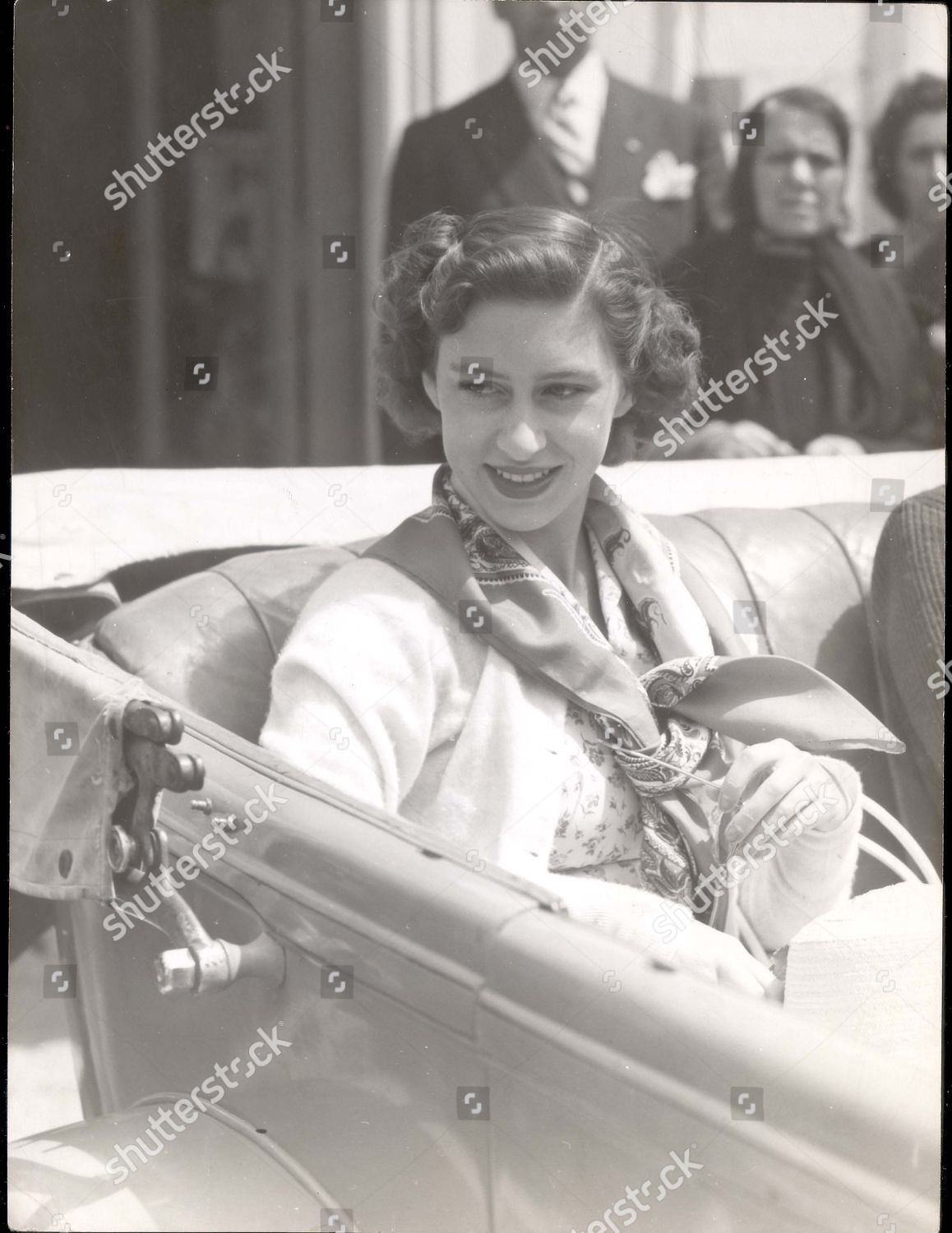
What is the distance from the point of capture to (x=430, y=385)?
6.79 ft

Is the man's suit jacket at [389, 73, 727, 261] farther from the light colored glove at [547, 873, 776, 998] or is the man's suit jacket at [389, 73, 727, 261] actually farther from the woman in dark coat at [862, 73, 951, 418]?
the light colored glove at [547, 873, 776, 998]

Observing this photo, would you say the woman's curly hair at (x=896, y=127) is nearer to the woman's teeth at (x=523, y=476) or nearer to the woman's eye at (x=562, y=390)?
the woman's eye at (x=562, y=390)

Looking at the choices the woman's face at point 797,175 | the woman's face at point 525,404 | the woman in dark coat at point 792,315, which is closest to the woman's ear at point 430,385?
the woman's face at point 525,404

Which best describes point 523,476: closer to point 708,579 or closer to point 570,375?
point 570,375

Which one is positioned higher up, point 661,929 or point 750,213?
point 750,213

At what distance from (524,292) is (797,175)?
→ 470mm

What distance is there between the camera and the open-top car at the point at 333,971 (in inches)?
73.2

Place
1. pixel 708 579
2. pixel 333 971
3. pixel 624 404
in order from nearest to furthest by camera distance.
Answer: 1. pixel 333 971
2. pixel 624 404
3. pixel 708 579

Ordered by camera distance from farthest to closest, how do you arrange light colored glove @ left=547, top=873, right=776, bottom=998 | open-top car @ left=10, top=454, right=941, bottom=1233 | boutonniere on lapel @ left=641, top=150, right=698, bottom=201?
boutonniere on lapel @ left=641, top=150, right=698, bottom=201 → light colored glove @ left=547, top=873, right=776, bottom=998 → open-top car @ left=10, top=454, right=941, bottom=1233

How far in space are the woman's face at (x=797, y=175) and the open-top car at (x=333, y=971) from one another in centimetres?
36

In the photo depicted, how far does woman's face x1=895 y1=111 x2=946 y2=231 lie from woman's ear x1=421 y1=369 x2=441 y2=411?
2.49 ft

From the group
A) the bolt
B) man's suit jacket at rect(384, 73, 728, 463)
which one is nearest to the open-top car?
the bolt

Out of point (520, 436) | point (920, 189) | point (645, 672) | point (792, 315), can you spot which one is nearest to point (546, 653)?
point (645, 672)

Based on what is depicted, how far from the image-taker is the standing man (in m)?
2.07
